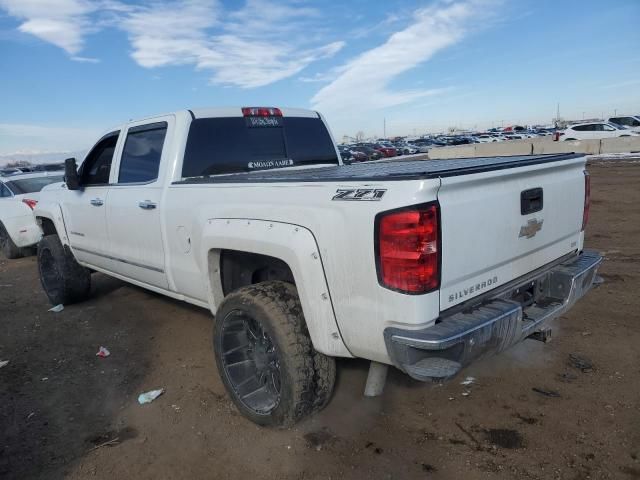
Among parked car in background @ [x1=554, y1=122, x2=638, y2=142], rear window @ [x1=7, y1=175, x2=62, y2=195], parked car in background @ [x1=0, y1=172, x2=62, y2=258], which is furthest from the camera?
parked car in background @ [x1=554, y1=122, x2=638, y2=142]

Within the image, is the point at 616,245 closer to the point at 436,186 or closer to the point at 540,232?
the point at 540,232

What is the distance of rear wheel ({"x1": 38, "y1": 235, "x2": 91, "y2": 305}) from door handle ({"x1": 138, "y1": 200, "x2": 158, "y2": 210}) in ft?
7.50

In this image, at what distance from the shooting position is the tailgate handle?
271 cm

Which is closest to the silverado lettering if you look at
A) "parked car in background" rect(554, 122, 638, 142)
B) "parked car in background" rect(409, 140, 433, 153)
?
"parked car in background" rect(554, 122, 638, 142)

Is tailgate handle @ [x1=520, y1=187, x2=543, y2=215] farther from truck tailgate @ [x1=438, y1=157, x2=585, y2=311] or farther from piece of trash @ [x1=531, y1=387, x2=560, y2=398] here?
piece of trash @ [x1=531, y1=387, x2=560, y2=398]

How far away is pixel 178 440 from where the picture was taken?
119 inches

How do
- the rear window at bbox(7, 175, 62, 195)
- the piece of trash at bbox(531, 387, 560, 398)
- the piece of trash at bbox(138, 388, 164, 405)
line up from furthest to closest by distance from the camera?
1. the rear window at bbox(7, 175, 62, 195)
2. the piece of trash at bbox(138, 388, 164, 405)
3. the piece of trash at bbox(531, 387, 560, 398)

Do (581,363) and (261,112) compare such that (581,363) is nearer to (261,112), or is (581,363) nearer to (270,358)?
(270,358)

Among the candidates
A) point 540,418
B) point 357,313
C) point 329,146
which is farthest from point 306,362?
point 329,146

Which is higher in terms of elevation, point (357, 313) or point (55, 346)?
point (357, 313)

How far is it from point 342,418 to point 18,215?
8.46m

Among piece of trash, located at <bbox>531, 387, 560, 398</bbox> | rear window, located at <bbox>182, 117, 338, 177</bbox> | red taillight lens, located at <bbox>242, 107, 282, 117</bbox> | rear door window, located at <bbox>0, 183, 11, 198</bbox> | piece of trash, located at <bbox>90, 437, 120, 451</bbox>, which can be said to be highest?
red taillight lens, located at <bbox>242, 107, 282, 117</bbox>

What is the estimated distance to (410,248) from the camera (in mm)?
2191

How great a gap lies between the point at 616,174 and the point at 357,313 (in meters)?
17.0
